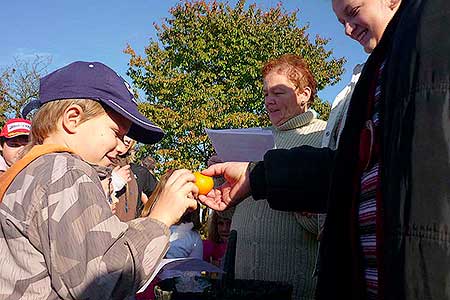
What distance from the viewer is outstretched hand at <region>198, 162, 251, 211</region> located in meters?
2.14

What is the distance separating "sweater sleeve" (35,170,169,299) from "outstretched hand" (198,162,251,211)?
1.70 feet

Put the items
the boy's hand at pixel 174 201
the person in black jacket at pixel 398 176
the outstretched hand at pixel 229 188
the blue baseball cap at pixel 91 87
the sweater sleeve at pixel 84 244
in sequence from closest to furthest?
the person in black jacket at pixel 398 176
the sweater sleeve at pixel 84 244
the boy's hand at pixel 174 201
the blue baseball cap at pixel 91 87
the outstretched hand at pixel 229 188

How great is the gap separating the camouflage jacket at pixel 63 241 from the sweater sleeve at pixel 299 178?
0.50 meters

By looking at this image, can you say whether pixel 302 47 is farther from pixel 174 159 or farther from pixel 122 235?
pixel 122 235

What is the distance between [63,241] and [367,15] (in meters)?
1.35

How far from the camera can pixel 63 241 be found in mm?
1642

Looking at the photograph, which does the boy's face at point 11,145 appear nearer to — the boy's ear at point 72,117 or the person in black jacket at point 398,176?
the boy's ear at point 72,117

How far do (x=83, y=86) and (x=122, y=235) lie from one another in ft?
2.08

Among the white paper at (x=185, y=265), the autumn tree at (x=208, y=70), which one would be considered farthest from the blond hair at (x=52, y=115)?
the autumn tree at (x=208, y=70)

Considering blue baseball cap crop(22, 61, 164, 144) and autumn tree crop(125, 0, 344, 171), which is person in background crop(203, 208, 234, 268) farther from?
autumn tree crop(125, 0, 344, 171)

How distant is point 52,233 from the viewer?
5.41 ft

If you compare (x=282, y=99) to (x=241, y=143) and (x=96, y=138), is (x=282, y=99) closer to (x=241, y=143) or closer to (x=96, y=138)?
(x=241, y=143)

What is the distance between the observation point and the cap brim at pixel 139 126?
2.05 meters

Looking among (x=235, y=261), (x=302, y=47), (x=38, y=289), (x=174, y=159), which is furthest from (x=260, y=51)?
(x=38, y=289)
